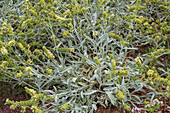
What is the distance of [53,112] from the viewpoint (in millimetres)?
2723

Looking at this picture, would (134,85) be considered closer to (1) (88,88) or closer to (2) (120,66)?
(2) (120,66)

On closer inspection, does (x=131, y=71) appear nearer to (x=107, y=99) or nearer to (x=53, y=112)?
(x=107, y=99)

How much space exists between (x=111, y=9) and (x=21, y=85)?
7.77ft

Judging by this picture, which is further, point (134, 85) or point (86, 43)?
point (86, 43)

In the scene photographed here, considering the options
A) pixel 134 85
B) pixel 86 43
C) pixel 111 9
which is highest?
pixel 111 9

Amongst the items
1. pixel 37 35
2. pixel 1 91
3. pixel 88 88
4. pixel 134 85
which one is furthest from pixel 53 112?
pixel 37 35

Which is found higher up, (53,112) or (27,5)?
(27,5)

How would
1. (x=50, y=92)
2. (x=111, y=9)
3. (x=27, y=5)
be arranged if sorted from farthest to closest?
(x=111, y=9)
(x=27, y=5)
(x=50, y=92)

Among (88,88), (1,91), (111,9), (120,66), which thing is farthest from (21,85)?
(111,9)

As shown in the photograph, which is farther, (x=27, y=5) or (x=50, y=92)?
(x=27, y=5)

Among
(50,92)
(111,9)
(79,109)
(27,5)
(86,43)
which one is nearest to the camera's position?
(79,109)

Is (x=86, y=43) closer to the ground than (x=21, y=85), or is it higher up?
higher up

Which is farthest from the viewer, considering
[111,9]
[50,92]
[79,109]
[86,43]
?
[111,9]

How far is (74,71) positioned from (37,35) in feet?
3.76
